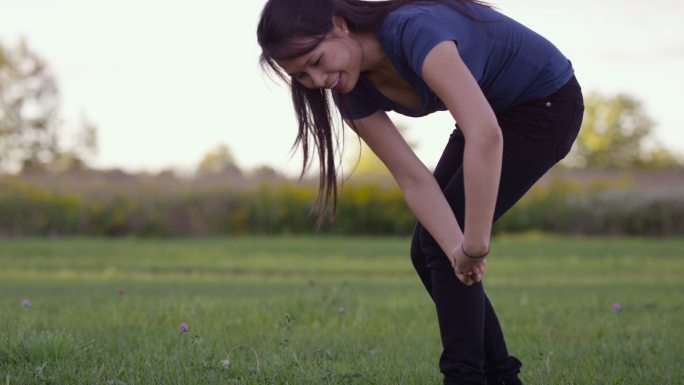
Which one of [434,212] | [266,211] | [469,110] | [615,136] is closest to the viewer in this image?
[469,110]

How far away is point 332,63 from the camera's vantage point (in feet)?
9.54

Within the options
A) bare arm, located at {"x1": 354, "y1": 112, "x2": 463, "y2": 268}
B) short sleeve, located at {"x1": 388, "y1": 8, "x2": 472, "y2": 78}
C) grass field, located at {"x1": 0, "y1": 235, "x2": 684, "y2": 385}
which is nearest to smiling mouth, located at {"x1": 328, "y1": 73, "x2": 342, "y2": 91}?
short sleeve, located at {"x1": 388, "y1": 8, "x2": 472, "y2": 78}

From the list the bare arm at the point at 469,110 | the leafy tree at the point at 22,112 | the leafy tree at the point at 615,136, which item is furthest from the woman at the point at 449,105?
the leafy tree at the point at 615,136

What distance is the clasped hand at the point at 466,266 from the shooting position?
2881mm

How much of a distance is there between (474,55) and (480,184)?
46 cm

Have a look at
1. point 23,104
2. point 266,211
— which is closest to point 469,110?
point 266,211

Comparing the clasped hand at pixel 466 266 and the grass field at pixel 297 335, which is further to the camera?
the grass field at pixel 297 335

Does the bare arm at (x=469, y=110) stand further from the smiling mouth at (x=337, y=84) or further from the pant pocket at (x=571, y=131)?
the pant pocket at (x=571, y=131)

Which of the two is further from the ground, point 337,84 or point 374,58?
point 374,58

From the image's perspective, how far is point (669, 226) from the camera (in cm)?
2891

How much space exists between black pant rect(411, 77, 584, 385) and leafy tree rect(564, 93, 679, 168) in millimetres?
60057

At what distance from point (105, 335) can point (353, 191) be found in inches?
889

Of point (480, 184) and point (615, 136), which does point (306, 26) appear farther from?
point (615, 136)

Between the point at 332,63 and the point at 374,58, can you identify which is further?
the point at 374,58
